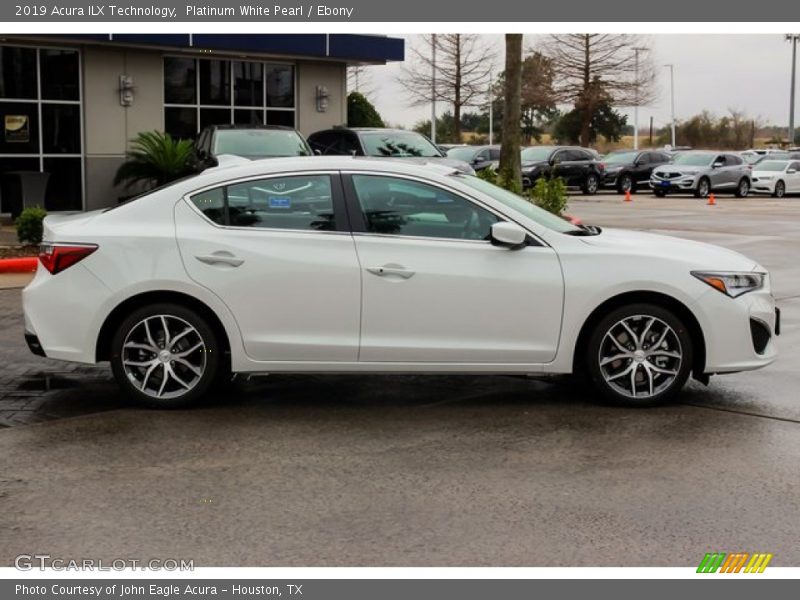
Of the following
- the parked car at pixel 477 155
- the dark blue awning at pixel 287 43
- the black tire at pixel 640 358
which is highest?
the dark blue awning at pixel 287 43

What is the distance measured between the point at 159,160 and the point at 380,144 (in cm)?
392

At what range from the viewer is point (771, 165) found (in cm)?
3975

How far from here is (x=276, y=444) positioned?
6.40m

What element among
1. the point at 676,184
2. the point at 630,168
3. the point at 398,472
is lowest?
the point at 398,472

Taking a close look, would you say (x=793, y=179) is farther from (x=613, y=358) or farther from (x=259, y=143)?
(x=613, y=358)

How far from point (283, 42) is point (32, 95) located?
16.3 ft

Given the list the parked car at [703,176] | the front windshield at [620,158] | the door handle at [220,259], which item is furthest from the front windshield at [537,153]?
the door handle at [220,259]

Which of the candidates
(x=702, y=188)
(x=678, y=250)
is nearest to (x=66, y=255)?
(x=678, y=250)

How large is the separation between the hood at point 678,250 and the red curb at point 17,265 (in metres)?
8.54

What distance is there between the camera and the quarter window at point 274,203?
724 cm

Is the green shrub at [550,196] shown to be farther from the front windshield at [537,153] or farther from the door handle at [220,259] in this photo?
the front windshield at [537,153]

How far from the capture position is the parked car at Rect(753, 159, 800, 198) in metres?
38.7

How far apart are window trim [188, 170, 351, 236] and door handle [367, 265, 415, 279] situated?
1.05 feet

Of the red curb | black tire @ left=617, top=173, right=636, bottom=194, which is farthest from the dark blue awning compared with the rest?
black tire @ left=617, top=173, right=636, bottom=194
